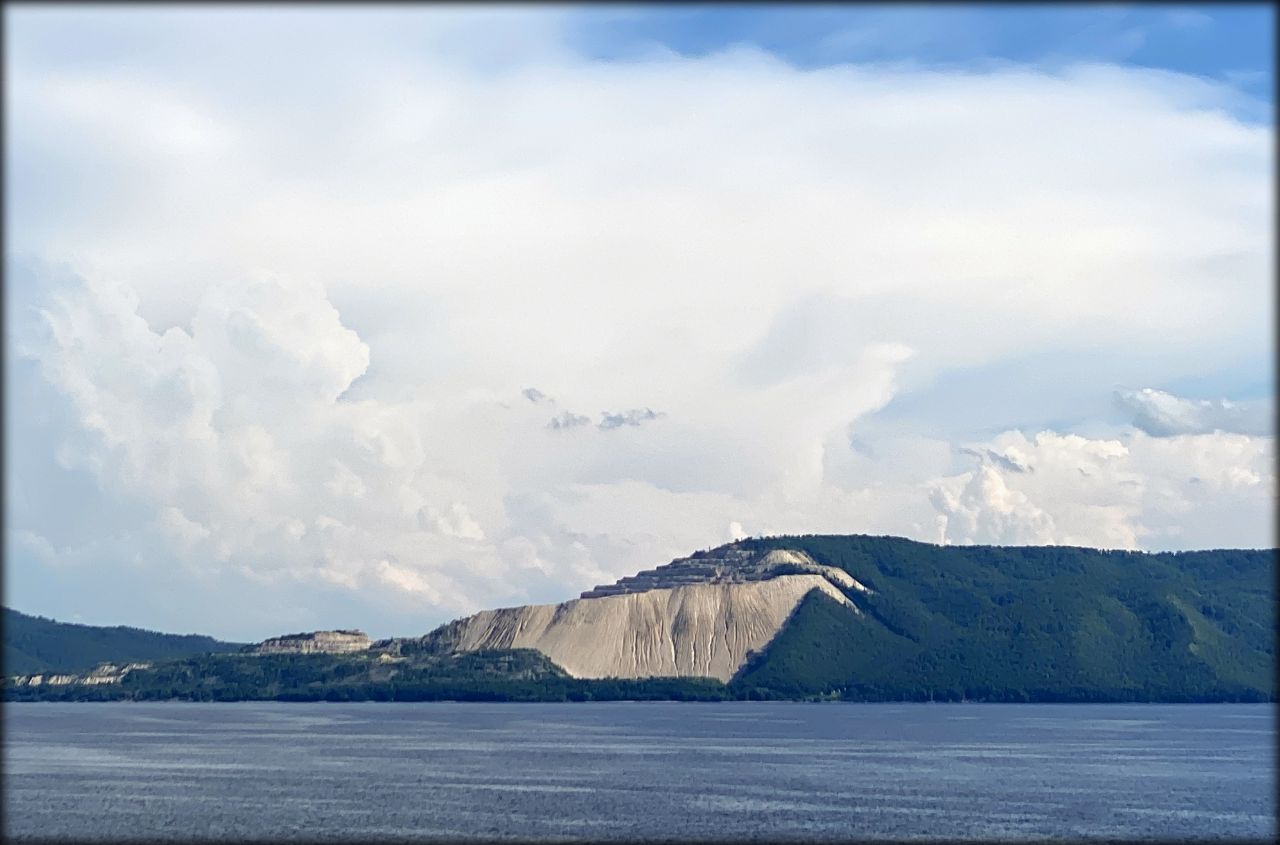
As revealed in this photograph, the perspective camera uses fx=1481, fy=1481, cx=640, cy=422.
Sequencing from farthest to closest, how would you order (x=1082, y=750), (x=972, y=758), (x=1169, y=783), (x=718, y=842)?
(x=1082, y=750) → (x=972, y=758) → (x=1169, y=783) → (x=718, y=842)

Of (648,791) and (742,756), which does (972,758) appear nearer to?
(742,756)

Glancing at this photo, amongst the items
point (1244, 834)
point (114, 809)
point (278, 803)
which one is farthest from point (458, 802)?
point (1244, 834)

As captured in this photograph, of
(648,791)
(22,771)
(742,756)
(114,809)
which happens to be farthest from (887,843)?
(22,771)

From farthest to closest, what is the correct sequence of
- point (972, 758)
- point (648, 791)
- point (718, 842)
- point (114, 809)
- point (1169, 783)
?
1. point (972, 758)
2. point (1169, 783)
3. point (648, 791)
4. point (114, 809)
5. point (718, 842)

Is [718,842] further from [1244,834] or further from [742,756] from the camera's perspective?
[742,756]

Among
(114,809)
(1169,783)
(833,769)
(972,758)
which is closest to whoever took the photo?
(114,809)

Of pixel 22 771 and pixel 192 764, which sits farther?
pixel 192 764
